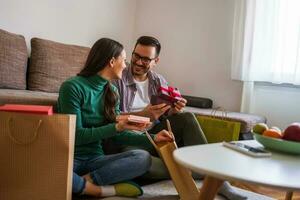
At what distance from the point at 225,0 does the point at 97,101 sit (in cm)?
161

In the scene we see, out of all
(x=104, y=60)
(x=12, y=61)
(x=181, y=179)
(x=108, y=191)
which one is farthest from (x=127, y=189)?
(x=12, y=61)

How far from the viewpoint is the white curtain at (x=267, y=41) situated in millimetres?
2320

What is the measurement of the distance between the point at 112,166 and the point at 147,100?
605 mm

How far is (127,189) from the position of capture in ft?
4.98

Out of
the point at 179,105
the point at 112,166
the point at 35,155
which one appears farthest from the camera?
the point at 179,105

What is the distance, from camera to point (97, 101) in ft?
5.11

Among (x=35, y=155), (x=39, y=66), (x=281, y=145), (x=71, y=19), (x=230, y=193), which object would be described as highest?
(x=71, y=19)

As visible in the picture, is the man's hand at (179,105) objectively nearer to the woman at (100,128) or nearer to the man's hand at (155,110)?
the man's hand at (155,110)

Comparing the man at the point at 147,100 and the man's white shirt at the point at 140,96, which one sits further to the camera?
the man's white shirt at the point at 140,96

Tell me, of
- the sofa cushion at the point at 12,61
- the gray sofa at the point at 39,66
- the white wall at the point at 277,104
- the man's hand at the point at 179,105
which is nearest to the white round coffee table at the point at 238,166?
the man's hand at the point at 179,105

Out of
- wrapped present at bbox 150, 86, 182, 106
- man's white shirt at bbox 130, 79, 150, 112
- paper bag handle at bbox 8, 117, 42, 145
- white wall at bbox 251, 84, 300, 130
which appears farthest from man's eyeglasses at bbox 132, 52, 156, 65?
white wall at bbox 251, 84, 300, 130

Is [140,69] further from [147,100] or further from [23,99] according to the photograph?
[23,99]

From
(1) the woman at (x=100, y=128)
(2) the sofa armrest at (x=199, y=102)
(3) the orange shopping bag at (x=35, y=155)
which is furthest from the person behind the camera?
(2) the sofa armrest at (x=199, y=102)

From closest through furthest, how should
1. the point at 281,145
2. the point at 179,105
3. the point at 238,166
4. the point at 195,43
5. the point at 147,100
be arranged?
1. the point at 238,166
2. the point at 281,145
3. the point at 179,105
4. the point at 147,100
5. the point at 195,43
